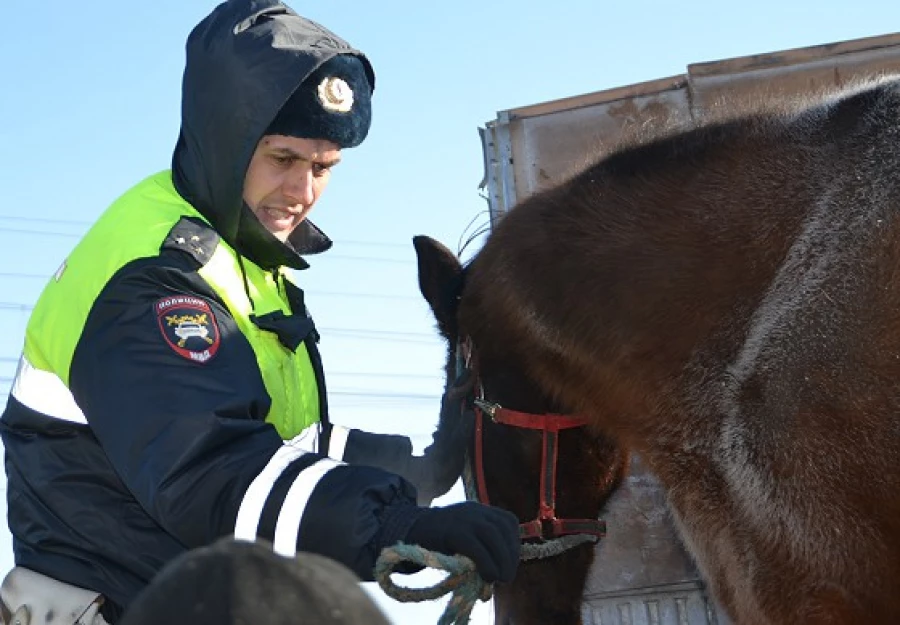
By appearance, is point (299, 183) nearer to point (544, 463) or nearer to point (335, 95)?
point (335, 95)

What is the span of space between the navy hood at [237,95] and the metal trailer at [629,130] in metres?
2.15

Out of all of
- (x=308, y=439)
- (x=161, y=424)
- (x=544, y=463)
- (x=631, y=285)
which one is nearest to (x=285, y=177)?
(x=308, y=439)

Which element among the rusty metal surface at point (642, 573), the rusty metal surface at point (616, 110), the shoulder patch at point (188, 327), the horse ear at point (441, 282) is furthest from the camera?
the rusty metal surface at point (616, 110)

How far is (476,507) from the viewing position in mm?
2236

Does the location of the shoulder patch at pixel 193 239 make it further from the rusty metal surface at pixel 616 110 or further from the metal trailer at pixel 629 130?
the rusty metal surface at pixel 616 110

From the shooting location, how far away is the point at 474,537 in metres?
2.17

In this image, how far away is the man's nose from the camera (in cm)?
296

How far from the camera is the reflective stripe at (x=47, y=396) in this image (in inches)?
99.0

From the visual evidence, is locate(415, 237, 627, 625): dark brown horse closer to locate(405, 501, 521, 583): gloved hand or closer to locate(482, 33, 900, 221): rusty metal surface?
locate(405, 501, 521, 583): gloved hand

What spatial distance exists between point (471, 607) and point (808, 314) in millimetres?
1221

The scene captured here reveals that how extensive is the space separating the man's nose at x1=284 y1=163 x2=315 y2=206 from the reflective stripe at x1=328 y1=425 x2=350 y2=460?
69cm

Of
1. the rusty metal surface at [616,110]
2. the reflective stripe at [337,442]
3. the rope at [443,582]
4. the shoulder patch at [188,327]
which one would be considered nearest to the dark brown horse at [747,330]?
the reflective stripe at [337,442]

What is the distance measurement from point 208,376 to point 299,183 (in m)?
0.77

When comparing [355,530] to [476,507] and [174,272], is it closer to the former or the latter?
[476,507]
